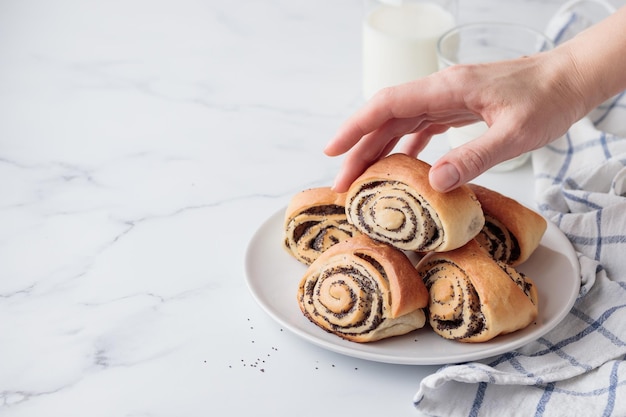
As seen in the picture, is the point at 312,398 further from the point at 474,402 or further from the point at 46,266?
the point at 46,266

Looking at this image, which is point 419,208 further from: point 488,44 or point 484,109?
point 488,44

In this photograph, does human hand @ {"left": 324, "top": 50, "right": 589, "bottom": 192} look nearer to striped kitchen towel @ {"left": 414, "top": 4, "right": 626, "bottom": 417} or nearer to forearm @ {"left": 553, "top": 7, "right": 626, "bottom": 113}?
forearm @ {"left": 553, "top": 7, "right": 626, "bottom": 113}

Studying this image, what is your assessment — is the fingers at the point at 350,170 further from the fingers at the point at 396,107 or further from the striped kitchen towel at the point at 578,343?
the striped kitchen towel at the point at 578,343

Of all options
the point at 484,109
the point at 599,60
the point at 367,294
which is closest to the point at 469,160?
the point at 484,109

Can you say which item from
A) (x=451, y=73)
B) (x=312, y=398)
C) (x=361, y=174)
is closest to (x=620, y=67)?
(x=451, y=73)

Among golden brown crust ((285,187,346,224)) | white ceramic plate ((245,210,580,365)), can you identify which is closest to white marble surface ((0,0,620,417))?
white ceramic plate ((245,210,580,365))

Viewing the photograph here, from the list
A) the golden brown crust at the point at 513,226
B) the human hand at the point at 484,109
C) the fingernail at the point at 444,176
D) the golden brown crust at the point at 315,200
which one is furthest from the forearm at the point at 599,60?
the golden brown crust at the point at 315,200
